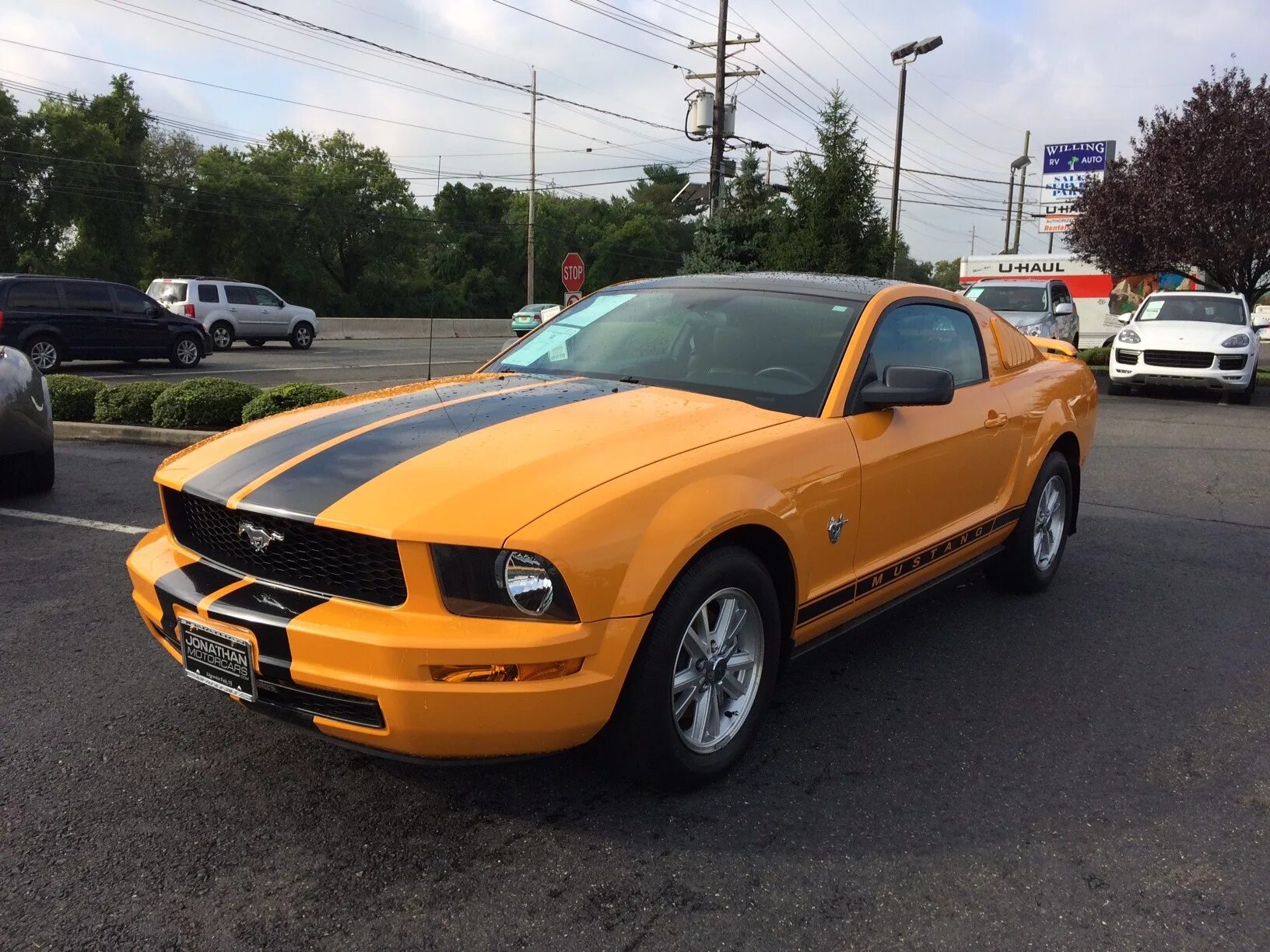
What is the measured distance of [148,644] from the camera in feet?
13.8

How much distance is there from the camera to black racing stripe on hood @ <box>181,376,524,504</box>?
2.95m

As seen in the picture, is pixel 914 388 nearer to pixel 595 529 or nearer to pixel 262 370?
pixel 595 529

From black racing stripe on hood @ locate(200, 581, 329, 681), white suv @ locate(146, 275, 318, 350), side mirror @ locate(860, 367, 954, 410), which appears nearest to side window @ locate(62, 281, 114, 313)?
white suv @ locate(146, 275, 318, 350)

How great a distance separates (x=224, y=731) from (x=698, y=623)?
1.66 metres

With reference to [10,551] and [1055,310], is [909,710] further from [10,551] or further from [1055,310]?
[1055,310]

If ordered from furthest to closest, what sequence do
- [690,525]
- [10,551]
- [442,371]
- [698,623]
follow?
[442,371] < [10,551] < [698,623] < [690,525]

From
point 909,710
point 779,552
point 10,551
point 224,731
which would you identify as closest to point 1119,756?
point 909,710

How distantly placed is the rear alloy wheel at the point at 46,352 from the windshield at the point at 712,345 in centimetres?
1559

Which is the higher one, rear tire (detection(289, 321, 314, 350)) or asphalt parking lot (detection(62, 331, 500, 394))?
rear tire (detection(289, 321, 314, 350))

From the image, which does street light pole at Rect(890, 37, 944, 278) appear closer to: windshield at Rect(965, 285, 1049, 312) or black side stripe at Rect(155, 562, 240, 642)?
windshield at Rect(965, 285, 1049, 312)

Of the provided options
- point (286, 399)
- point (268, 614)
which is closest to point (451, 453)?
point (268, 614)

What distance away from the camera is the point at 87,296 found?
690 inches

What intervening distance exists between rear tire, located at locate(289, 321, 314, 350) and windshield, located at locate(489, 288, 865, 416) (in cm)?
2362

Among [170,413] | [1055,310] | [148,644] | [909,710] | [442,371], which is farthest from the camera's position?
[442,371]
